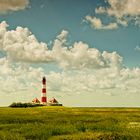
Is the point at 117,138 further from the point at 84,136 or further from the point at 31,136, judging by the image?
the point at 31,136

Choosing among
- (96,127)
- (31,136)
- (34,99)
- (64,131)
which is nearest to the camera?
(31,136)

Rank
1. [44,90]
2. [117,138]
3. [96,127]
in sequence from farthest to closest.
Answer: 1. [44,90]
2. [96,127]
3. [117,138]

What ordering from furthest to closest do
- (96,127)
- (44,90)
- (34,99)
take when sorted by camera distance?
(34,99) < (44,90) < (96,127)

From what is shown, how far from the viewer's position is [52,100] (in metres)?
157

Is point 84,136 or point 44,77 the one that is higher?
point 44,77

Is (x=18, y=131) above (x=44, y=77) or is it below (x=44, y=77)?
below

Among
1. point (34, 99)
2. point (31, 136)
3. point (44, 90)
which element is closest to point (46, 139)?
point (31, 136)

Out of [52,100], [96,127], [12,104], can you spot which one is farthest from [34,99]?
[96,127]

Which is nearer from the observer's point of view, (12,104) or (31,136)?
(31,136)

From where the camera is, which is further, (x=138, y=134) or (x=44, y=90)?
(x=44, y=90)

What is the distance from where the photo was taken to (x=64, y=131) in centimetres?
2844

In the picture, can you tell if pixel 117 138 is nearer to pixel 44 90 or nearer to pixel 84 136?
pixel 84 136

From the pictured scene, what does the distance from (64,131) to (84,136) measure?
3.77 metres

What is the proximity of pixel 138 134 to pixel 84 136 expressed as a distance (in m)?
4.16
